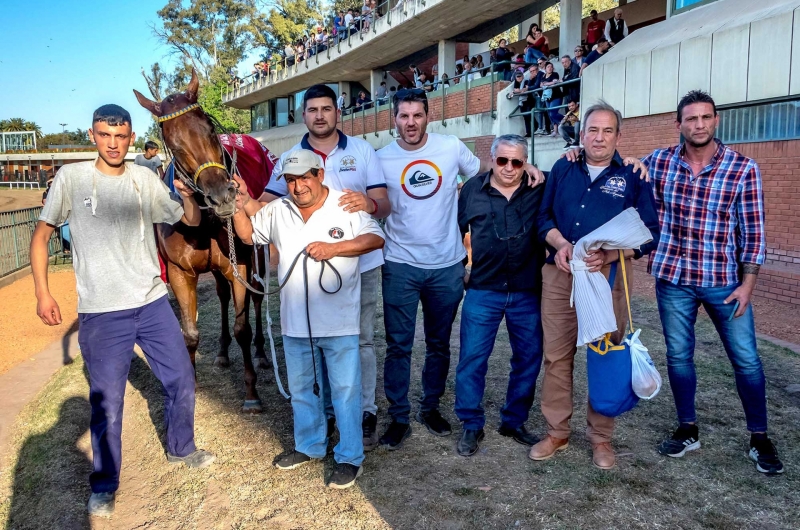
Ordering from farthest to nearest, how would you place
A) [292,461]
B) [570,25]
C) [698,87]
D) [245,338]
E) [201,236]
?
1. [570,25]
2. [698,87]
3. [245,338]
4. [201,236]
5. [292,461]

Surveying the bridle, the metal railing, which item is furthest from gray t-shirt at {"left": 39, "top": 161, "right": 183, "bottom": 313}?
the metal railing

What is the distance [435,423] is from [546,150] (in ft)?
34.3

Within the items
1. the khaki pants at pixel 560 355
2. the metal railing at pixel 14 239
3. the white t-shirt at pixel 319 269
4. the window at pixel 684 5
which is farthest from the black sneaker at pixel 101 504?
the window at pixel 684 5

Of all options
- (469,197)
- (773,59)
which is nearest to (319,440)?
(469,197)

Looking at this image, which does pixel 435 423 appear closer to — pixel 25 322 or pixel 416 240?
pixel 416 240

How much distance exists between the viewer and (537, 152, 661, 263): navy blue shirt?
11.4ft

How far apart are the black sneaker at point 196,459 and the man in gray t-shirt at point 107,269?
49cm

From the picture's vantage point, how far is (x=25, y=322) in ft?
27.3

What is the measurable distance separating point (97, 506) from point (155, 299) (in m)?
1.17

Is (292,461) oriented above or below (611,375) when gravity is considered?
below

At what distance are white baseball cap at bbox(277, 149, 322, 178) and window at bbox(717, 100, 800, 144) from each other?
303 inches

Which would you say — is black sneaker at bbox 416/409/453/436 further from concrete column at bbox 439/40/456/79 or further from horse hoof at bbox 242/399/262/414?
concrete column at bbox 439/40/456/79

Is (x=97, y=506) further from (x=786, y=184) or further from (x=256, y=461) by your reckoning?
(x=786, y=184)

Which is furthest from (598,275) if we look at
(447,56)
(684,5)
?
(447,56)
